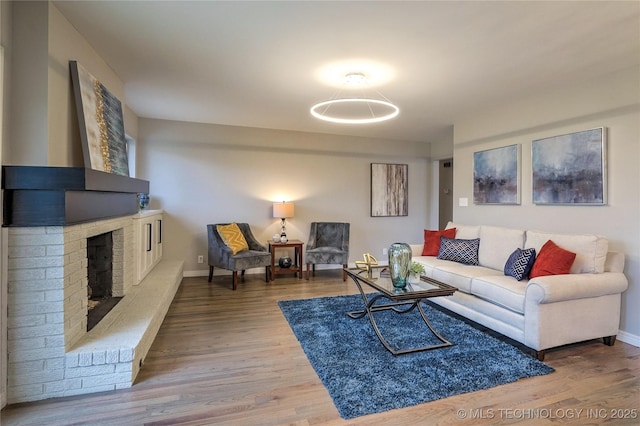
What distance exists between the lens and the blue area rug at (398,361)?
6.56 ft

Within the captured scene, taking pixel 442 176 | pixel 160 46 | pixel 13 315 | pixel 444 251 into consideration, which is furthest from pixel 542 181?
pixel 13 315

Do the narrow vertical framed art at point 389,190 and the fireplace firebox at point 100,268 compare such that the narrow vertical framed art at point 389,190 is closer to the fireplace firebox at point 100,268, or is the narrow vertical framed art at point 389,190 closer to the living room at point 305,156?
the living room at point 305,156

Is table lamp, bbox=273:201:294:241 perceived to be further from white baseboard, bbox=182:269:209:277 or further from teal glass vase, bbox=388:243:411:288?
teal glass vase, bbox=388:243:411:288

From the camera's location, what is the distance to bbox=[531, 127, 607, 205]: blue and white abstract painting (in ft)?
9.96

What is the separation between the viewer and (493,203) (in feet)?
13.8

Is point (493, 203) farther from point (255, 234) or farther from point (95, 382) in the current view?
point (95, 382)

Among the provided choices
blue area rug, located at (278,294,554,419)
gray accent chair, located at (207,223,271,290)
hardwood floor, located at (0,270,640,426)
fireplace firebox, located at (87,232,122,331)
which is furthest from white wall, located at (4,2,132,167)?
gray accent chair, located at (207,223,271,290)

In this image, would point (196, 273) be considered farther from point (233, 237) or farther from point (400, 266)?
point (400, 266)

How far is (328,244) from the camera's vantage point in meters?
5.59

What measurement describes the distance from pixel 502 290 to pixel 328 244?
315 cm

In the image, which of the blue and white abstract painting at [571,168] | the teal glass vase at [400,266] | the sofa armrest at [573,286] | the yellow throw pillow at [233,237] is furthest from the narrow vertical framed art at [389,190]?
the sofa armrest at [573,286]

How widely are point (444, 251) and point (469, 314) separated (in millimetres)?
1057

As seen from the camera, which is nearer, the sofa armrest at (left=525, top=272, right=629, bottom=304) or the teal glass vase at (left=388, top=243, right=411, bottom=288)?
the sofa armrest at (left=525, top=272, right=629, bottom=304)

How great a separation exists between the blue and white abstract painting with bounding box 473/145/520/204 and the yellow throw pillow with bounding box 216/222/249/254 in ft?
11.3
